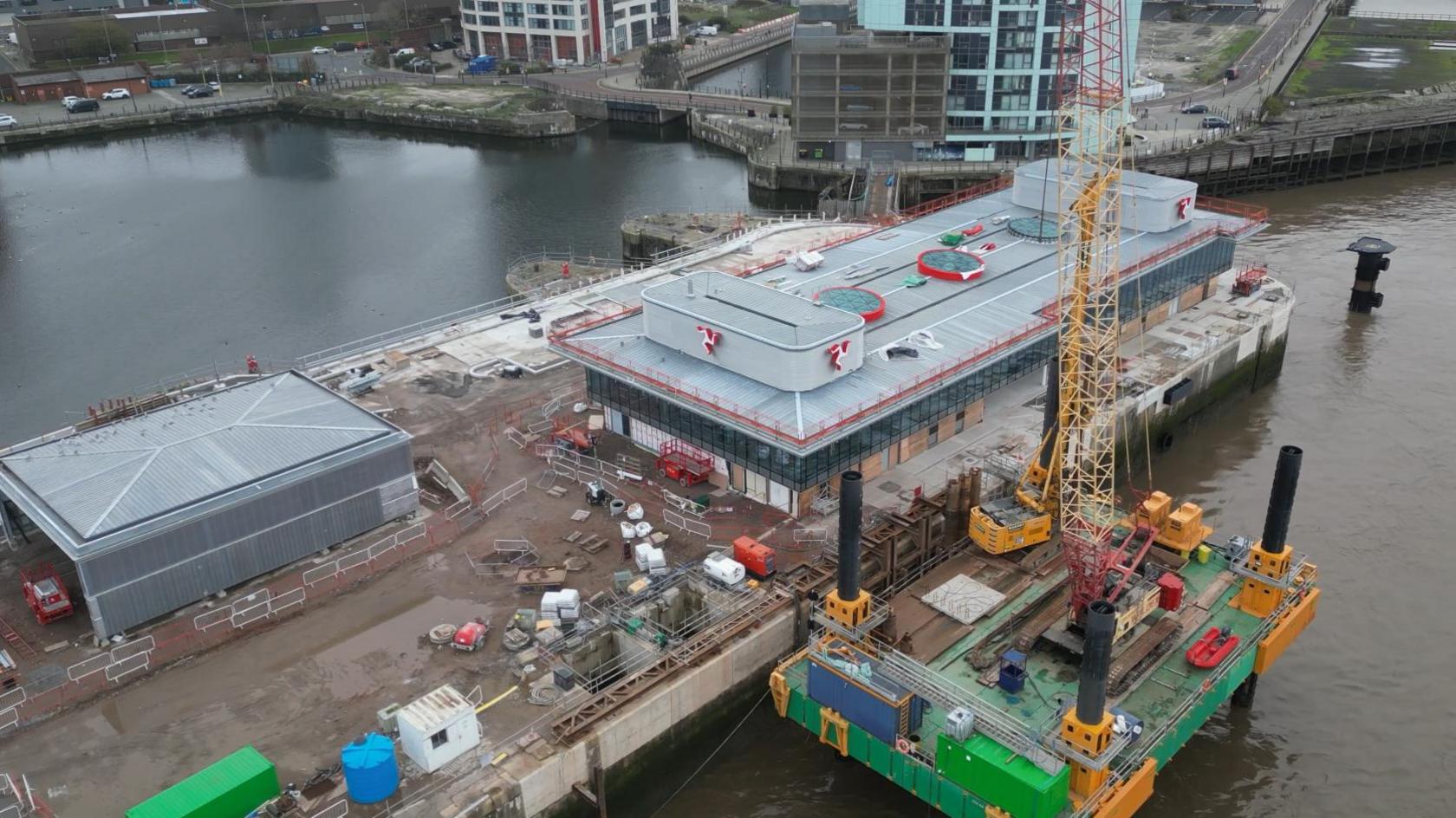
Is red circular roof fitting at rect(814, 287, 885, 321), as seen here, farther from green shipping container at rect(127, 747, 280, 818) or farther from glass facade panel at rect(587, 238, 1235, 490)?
green shipping container at rect(127, 747, 280, 818)

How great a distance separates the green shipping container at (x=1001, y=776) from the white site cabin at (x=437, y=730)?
15.9m

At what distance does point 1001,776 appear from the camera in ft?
122

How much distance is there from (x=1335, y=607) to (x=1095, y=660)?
2471 centimetres

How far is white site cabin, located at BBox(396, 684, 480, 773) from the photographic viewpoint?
124 feet

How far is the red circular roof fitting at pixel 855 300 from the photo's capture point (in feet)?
202

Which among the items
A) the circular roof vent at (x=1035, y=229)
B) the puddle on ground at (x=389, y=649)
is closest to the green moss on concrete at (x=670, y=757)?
the puddle on ground at (x=389, y=649)

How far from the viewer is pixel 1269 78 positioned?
504ft

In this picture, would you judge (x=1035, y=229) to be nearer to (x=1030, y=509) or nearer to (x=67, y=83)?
(x=1030, y=509)

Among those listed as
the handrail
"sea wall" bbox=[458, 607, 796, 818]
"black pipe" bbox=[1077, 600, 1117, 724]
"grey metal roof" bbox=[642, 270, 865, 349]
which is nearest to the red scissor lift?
the handrail

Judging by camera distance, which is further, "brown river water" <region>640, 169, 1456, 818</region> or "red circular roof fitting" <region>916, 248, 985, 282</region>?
"red circular roof fitting" <region>916, 248, 985, 282</region>

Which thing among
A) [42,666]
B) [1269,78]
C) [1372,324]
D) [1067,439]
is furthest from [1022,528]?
[1269,78]

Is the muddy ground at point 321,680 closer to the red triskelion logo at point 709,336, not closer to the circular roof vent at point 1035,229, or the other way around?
the red triskelion logo at point 709,336

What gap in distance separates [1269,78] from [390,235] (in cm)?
11669

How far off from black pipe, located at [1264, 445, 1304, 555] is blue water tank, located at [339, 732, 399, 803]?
33309 millimetres
